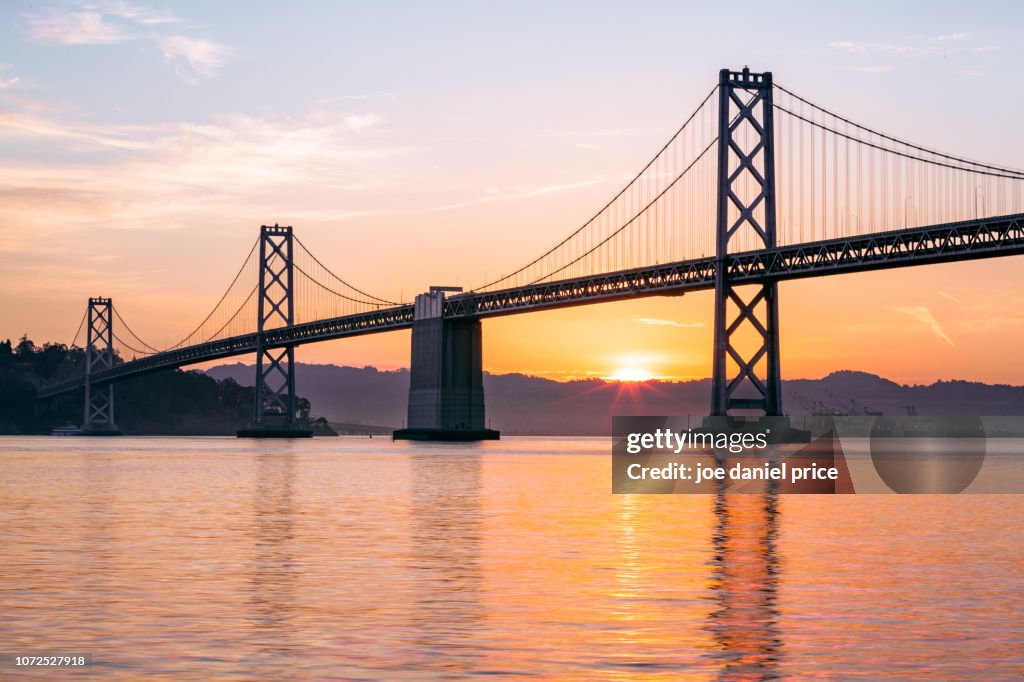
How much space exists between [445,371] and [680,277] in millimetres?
29165

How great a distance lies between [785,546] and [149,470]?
3797 centimetres

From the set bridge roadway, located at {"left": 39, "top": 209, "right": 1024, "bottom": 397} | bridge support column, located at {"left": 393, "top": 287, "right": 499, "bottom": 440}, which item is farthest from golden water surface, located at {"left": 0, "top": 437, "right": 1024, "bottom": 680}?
bridge support column, located at {"left": 393, "top": 287, "right": 499, "bottom": 440}

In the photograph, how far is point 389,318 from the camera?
370 ft

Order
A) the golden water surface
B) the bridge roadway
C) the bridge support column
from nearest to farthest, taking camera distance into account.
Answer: the golden water surface
the bridge roadway
the bridge support column

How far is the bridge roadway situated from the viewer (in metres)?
65.8

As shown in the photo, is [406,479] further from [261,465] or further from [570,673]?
[570,673]

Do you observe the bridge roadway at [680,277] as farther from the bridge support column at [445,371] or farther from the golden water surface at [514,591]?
the golden water surface at [514,591]

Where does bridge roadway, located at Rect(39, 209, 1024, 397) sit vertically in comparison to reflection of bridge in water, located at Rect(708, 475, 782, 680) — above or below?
above

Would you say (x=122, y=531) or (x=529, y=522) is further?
(x=529, y=522)

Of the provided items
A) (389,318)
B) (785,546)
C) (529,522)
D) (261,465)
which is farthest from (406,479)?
(389,318)

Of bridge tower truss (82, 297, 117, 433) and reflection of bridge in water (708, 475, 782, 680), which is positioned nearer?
reflection of bridge in water (708, 475, 782, 680)

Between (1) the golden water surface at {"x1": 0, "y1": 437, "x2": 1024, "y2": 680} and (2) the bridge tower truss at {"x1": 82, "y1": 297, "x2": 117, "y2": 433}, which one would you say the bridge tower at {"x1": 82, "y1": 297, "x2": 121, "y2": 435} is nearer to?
(2) the bridge tower truss at {"x1": 82, "y1": 297, "x2": 117, "y2": 433}

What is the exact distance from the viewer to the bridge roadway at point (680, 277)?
216 ft

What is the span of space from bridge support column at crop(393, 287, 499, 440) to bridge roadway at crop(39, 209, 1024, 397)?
4.22 feet
